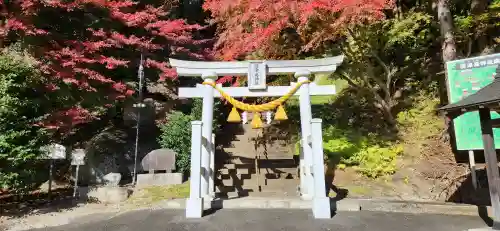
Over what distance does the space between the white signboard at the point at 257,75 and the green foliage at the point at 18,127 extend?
5.12 meters

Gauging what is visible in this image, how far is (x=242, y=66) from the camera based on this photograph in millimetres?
7539

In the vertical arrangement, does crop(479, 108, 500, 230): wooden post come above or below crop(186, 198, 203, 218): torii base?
above

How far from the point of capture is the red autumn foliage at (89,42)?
8836 millimetres

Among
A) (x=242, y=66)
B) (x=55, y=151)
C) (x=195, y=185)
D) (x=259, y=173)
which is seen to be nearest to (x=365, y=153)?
(x=259, y=173)

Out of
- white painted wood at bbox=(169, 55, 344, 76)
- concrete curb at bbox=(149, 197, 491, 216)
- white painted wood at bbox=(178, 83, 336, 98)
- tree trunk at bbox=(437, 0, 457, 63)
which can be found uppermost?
tree trunk at bbox=(437, 0, 457, 63)

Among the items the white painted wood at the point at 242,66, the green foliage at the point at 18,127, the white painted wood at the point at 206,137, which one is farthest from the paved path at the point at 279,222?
the white painted wood at the point at 242,66

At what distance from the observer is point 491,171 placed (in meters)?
5.29

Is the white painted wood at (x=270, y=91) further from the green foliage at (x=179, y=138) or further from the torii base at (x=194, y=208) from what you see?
the green foliage at (x=179, y=138)

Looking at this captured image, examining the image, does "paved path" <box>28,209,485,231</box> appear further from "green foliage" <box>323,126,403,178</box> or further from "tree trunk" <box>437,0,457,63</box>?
"tree trunk" <box>437,0,457,63</box>

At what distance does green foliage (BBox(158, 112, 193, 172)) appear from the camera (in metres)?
10.1

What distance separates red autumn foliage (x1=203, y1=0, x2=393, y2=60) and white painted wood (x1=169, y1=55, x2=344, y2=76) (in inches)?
66.0

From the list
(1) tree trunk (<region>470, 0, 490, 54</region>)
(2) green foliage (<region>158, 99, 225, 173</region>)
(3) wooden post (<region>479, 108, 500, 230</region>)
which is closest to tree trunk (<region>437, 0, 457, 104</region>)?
(1) tree trunk (<region>470, 0, 490, 54</region>)

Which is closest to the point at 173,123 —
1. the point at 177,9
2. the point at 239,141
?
the point at 239,141

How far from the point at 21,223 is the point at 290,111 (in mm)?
10605
